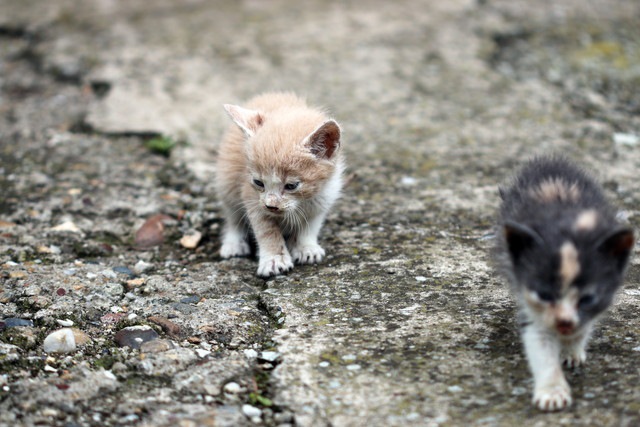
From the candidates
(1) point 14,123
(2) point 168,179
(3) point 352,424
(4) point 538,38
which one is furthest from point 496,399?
(4) point 538,38

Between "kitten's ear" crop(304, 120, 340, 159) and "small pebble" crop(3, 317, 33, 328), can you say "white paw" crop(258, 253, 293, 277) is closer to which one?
"kitten's ear" crop(304, 120, 340, 159)

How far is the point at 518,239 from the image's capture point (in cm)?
321

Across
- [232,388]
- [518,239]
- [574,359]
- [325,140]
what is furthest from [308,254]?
[574,359]

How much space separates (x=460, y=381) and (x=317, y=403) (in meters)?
0.64

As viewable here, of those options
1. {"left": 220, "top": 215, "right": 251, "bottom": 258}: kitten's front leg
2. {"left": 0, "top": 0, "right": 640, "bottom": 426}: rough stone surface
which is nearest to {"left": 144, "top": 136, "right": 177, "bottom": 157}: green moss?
{"left": 0, "top": 0, "right": 640, "bottom": 426}: rough stone surface

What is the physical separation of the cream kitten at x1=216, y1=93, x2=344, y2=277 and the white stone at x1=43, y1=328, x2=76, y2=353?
1216 millimetres

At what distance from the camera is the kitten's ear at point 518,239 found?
10.3 feet

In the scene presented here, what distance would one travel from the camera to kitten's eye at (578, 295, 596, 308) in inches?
121

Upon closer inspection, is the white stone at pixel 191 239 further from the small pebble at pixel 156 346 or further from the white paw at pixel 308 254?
the small pebble at pixel 156 346

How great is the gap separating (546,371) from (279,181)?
6.25 feet

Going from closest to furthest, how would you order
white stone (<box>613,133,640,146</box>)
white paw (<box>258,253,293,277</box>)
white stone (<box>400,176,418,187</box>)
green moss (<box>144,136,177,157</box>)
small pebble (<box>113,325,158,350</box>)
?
small pebble (<box>113,325,158,350</box>) < white paw (<box>258,253,293,277</box>) < white stone (<box>400,176,418,187</box>) < green moss (<box>144,136,177,157</box>) < white stone (<box>613,133,640,146</box>)

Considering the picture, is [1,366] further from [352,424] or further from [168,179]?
[168,179]

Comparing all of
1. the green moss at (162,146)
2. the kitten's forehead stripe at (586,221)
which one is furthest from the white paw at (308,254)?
the green moss at (162,146)

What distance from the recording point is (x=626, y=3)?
358 inches
